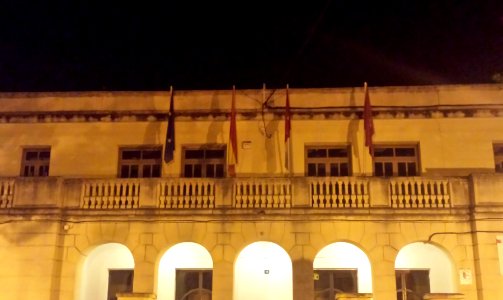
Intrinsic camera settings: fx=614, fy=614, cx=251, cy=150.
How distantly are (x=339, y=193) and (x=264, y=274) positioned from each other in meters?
4.35

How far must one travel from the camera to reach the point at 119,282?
23.8 m

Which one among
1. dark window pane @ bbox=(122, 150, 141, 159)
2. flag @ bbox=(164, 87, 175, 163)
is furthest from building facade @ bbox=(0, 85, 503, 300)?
flag @ bbox=(164, 87, 175, 163)

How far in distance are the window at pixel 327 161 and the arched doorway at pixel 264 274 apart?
377 cm

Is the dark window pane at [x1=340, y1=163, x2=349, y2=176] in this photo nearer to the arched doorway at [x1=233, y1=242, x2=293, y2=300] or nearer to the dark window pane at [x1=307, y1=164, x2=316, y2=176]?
the dark window pane at [x1=307, y1=164, x2=316, y2=176]

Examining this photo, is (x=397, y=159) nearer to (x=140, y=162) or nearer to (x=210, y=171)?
(x=210, y=171)

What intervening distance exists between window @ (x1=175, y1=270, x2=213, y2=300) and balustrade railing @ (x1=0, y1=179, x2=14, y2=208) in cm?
676

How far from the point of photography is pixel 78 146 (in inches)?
1009

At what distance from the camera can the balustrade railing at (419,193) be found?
72.3ft

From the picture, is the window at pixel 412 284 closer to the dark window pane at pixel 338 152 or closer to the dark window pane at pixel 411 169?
the dark window pane at pixel 411 169

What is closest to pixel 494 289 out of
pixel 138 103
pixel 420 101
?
pixel 420 101

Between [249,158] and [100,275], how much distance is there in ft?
24.4

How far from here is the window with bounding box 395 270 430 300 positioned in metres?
23.0

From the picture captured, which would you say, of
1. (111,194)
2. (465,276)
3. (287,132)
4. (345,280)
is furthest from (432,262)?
(111,194)

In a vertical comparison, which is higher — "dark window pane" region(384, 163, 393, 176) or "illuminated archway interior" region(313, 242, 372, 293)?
"dark window pane" region(384, 163, 393, 176)
